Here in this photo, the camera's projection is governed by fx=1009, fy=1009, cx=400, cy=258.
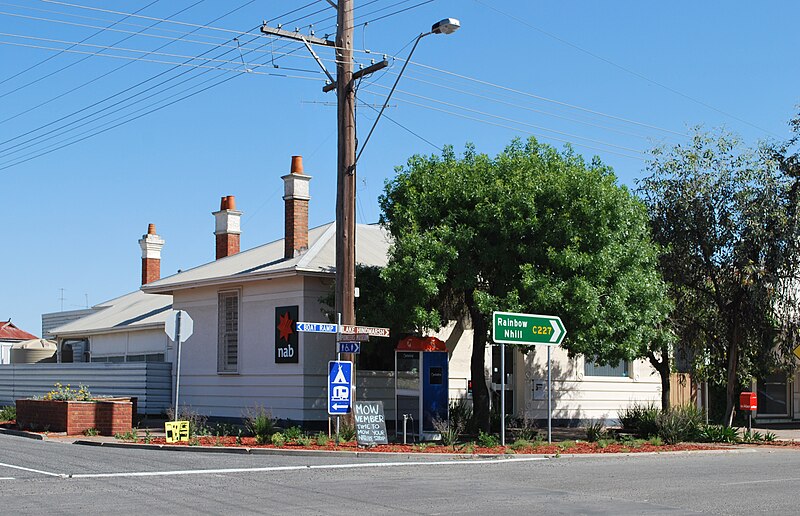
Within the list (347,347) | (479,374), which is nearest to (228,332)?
(347,347)

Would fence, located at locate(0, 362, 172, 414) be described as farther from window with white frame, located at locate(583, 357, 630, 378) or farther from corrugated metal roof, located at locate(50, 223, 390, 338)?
window with white frame, located at locate(583, 357, 630, 378)

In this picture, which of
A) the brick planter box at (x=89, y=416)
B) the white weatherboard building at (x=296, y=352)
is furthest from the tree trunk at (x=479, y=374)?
the brick planter box at (x=89, y=416)

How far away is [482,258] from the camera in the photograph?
2209 centimetres

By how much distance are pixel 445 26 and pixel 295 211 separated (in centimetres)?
908

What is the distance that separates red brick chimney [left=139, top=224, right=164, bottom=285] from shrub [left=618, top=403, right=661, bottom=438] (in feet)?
63.2

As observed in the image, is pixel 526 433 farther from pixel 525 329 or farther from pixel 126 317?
pixel 126 317

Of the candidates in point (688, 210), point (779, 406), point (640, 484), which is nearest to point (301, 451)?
point (640, 484)

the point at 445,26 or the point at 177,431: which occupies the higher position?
the point at 445,26

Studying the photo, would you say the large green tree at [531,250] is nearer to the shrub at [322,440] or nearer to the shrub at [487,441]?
the shrub at [487,441]

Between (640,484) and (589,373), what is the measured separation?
51.0 ft

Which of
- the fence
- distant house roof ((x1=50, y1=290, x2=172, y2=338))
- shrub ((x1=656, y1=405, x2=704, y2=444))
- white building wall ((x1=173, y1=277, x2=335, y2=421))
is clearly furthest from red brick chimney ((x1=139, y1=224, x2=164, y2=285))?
shrub ((x1=656, y1=405, x2=704, y2=444))

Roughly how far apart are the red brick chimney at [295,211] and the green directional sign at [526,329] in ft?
26.5

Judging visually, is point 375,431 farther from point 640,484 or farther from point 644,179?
point 644,179

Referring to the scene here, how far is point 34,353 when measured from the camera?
40.4 meters
